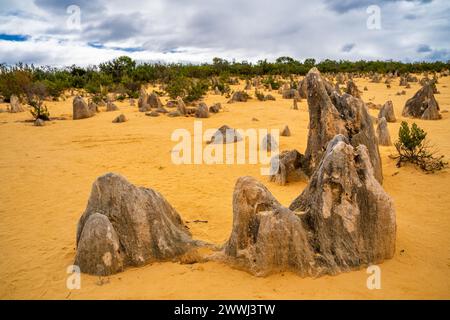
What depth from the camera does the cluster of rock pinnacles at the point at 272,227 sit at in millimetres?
4169

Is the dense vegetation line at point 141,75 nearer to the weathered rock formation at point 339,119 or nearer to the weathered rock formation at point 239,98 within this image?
the weathered rock formation at point 239,98

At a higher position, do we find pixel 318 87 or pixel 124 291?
pixel 318 87

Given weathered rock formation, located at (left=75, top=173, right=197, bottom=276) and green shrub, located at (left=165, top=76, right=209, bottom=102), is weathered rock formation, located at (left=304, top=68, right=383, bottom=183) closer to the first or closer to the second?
weathered rock formation, located at (left=75, top=173, right=197, bottom=276)

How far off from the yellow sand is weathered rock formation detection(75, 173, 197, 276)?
0.18m

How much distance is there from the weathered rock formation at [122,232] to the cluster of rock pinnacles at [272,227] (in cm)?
1

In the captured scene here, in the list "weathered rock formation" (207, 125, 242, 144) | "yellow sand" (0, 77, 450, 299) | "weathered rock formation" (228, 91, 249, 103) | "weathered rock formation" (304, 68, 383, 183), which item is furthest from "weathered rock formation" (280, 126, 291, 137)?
"weathered rock formation" (228, 91, 249, 103)

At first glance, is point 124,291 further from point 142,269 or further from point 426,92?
point 426,92

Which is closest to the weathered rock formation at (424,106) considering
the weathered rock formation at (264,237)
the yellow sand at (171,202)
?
the yellow sand at (171,202)

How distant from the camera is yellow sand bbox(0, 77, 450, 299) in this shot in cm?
400

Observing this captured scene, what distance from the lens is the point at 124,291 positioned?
404cm

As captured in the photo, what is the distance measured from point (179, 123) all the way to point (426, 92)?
1048 centimetres

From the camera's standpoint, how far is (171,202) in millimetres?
7285

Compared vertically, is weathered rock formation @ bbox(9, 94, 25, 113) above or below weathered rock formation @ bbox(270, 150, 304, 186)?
above
